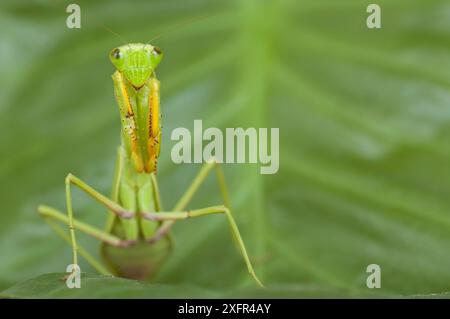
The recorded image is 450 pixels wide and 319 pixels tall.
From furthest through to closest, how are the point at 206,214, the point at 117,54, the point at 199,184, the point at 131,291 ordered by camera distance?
1. the point at 199,184
2. the point at 206,214
3. the point at 117,54
4. the point at 131,291

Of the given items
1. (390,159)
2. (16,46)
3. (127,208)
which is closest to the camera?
(127,208)

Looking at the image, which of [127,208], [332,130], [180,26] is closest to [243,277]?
[127,208]

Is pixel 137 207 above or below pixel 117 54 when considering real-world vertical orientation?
below

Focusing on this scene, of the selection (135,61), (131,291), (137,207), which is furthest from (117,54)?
(131,291)

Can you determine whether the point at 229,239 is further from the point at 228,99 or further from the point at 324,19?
the point at 324,19

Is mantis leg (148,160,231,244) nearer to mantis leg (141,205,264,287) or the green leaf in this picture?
mantis leg (141,205,264,287)

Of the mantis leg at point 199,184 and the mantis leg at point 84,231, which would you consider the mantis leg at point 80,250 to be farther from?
the mantis leg at point 199,184

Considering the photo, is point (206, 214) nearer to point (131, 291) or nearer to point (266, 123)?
point (266, 123)

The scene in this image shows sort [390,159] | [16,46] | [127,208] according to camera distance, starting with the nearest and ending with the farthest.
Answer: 1. [127,208]
2. [390,159]
3. [16,46]
